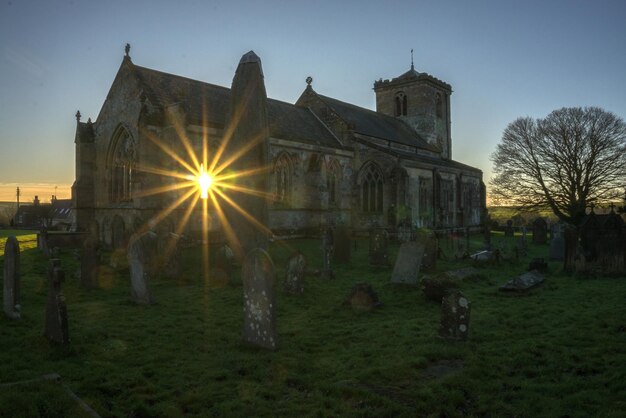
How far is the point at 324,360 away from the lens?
584 centimetres

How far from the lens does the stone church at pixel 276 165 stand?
60.6 feet

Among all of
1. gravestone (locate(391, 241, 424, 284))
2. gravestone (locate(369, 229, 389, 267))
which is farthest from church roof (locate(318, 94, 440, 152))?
gravestone (locate(391, 241, 424, 284))

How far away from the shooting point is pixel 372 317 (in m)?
8.26

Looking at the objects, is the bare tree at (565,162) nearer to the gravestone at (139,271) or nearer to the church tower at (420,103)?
the church tower at (420,103)

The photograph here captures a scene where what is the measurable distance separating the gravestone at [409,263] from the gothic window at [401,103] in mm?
30744

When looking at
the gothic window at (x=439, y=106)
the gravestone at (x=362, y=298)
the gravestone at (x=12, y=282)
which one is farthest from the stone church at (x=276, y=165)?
the gothic window at (x=439, y=106)

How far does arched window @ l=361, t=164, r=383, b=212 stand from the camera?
2747cm

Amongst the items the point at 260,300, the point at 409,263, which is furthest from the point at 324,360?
the point at 409,263

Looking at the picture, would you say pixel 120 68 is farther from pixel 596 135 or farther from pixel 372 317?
pixel 596 135

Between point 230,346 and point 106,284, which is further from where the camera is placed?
point 106,284

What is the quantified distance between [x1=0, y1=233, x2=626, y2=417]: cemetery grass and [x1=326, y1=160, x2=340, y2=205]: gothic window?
16.5 metres

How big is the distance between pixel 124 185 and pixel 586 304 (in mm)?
18609

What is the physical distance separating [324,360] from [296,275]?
439cm

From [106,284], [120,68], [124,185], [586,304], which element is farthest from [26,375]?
[120,68]
